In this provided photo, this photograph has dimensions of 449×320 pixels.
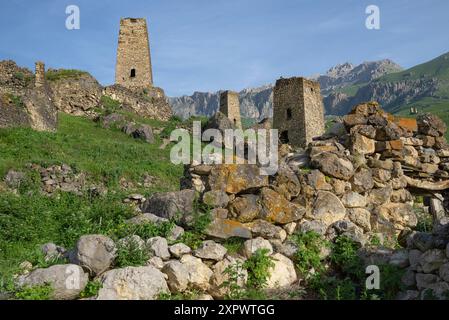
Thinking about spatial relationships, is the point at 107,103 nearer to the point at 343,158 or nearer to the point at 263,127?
the point at 263,127

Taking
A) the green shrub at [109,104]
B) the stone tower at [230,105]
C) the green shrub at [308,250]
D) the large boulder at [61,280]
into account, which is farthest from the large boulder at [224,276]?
the stone tower at [230,105]

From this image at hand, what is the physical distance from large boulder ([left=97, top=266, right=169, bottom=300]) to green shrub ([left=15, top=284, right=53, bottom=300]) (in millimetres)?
523

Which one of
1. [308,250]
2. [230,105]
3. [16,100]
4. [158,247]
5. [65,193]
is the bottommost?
[308,250]

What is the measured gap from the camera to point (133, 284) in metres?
5.24

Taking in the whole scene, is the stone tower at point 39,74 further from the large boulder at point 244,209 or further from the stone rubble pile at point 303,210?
the large boulder at point 244,209

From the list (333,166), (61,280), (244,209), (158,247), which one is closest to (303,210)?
(244,209)

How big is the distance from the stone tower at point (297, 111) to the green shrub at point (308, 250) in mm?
19319

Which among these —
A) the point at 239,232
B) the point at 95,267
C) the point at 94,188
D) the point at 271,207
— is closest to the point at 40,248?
the point at 95,267

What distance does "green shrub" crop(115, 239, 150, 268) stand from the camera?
5552mm

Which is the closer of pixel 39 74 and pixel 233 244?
pixel 233 244

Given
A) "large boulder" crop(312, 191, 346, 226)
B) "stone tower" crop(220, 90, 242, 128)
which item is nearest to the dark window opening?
"stone tower" crop(220, 90, 242, 128)

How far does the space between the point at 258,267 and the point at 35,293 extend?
2545 mm

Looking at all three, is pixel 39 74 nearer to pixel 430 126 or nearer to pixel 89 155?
pixel 89 155
